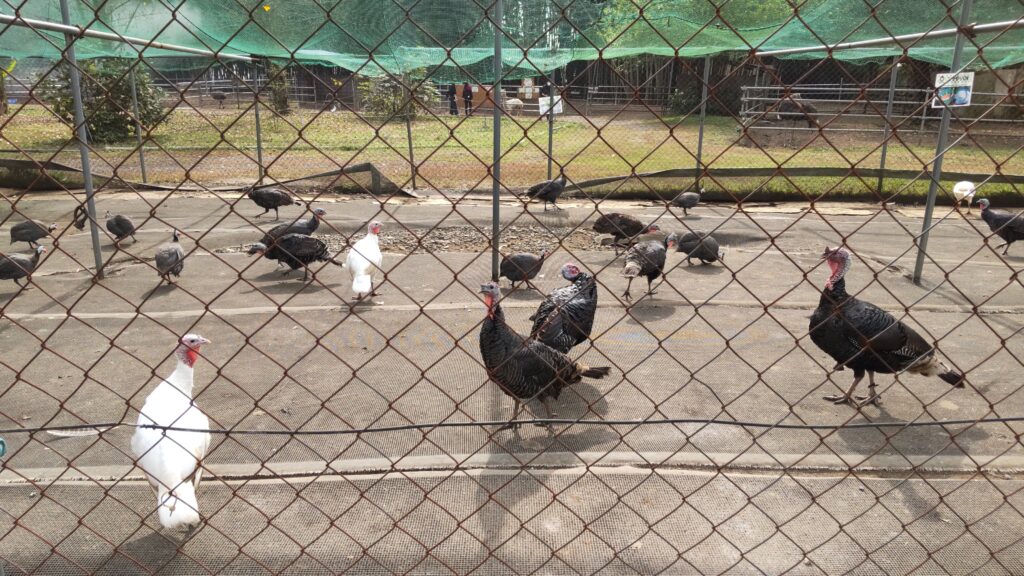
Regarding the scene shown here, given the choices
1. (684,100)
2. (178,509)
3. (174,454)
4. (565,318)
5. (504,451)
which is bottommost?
(504,451)

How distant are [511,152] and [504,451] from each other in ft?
42.0

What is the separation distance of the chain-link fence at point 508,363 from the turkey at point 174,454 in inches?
0.6

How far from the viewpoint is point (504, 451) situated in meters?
3.69

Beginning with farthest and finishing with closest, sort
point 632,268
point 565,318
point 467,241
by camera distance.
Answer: point 467,241 < point 632,268 < point 565,318

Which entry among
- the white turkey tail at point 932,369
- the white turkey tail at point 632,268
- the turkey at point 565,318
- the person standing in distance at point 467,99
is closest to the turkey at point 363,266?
the person standing in distance at point 467,99

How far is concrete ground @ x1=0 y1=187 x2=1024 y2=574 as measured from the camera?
2.78 meters

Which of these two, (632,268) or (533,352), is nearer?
(533,352)

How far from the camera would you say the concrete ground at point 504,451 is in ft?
9.11

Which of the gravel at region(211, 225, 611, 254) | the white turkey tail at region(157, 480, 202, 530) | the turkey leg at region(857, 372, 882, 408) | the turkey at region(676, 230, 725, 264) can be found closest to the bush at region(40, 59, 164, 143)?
the gravel at region(211, 225, 611, 254)

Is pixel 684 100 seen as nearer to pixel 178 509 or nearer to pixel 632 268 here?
pixel 632 268

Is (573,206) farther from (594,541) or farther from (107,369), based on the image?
(594,541)

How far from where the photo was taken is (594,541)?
2.91m

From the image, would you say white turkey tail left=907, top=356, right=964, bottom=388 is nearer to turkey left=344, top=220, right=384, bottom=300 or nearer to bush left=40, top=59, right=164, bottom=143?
turkey left=344, top=220, right=384, bottom=300

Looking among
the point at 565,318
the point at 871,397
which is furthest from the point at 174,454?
the point at 871,397
